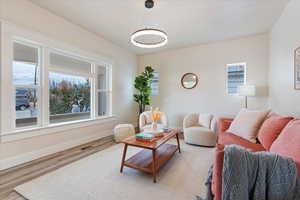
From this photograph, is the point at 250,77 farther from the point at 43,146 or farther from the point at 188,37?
the point at 43,146

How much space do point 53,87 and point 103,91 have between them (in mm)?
1373

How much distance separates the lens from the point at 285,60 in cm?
275

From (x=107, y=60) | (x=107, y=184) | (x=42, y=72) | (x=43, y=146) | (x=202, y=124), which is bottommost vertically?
(x=107, y=184)

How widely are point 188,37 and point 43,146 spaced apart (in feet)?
13.8

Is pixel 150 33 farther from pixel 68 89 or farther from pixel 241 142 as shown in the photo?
pixel 68 89

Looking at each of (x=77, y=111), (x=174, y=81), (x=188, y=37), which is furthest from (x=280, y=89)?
(x=77, y=111)

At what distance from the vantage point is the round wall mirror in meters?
4.74

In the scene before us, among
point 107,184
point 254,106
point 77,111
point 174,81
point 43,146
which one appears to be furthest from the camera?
point 174,81

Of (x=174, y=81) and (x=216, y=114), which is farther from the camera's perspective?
(x=174, y=81)

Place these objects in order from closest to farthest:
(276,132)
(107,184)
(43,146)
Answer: (276,132) → (107,184) → (43,146)

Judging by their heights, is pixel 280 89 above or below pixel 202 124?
above

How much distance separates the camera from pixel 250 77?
4047 millimetres

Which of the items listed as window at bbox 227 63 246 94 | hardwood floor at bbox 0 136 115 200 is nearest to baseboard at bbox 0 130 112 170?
hardwood floor at bbox 0 136 115 200

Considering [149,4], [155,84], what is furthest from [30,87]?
[155,84]
